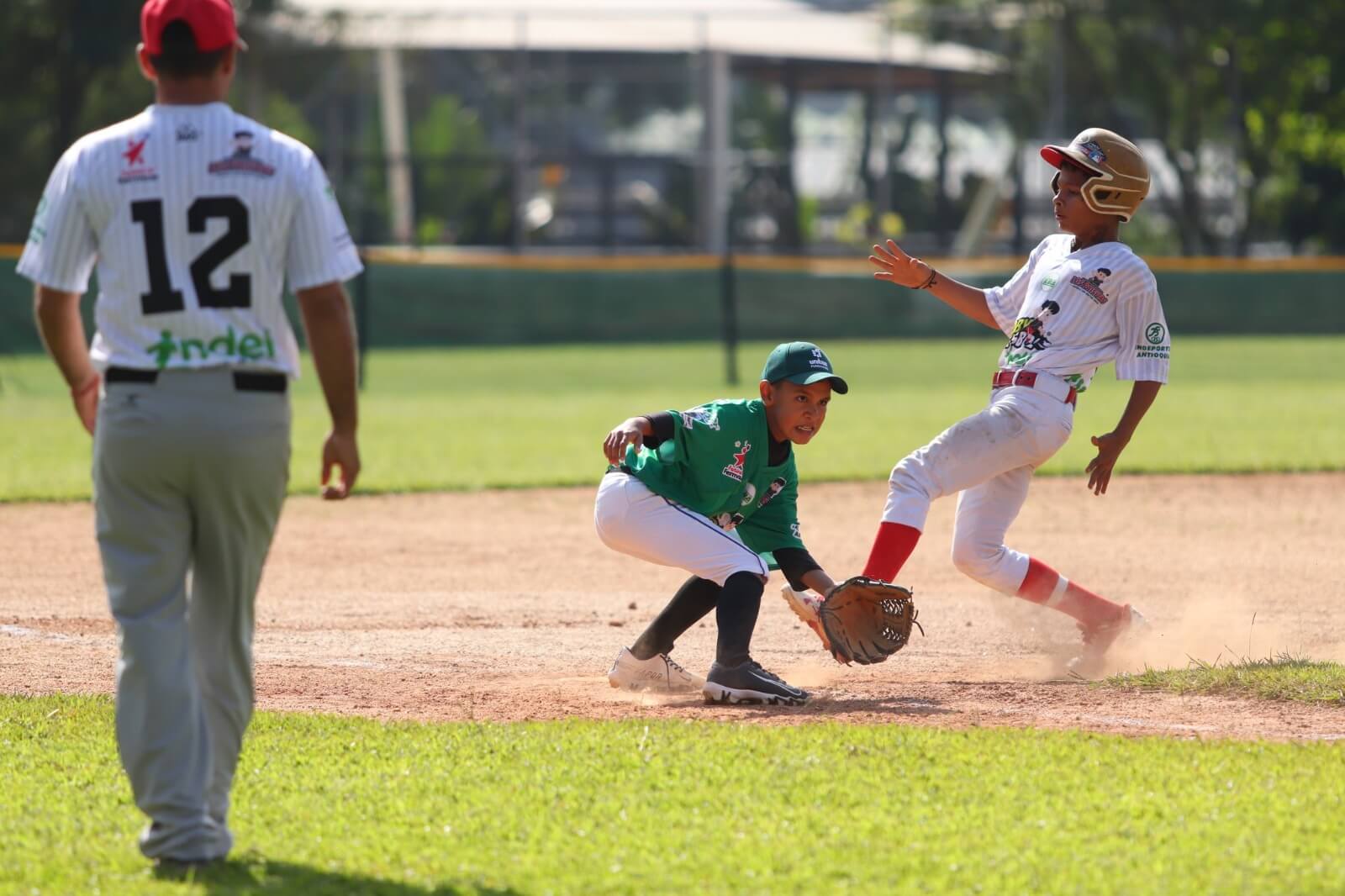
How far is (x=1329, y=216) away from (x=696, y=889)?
98.4 feet

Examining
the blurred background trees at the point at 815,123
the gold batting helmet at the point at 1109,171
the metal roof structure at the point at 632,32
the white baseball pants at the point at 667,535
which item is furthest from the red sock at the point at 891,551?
the metal roof structure at the point at 632,32

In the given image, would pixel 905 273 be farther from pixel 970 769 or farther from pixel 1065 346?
pixel 970 769

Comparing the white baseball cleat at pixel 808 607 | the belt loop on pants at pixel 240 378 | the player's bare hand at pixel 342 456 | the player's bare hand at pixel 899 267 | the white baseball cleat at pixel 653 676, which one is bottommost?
the white baseball cleat at pixel 653 676

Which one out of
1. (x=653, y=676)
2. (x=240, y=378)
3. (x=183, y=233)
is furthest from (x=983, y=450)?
(x=183, y=233)

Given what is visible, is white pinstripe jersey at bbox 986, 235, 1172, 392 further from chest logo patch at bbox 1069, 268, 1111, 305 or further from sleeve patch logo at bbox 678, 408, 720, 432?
sleeve patch logo at bbox 678, 408, 720, 432

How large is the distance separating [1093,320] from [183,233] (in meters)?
3.10

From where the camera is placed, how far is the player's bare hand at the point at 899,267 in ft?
19.0

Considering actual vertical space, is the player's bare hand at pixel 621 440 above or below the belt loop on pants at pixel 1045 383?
below

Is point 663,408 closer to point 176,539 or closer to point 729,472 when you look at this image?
point 729,472

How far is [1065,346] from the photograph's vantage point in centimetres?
543

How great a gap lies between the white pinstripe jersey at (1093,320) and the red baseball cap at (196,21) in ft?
9.75

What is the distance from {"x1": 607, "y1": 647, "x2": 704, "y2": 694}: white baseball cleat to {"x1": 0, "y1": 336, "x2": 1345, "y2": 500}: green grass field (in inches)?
232

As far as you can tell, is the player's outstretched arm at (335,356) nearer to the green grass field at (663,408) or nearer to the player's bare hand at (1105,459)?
the player's bare hand at (1105,459)

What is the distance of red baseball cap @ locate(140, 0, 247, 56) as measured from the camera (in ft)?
10.8
